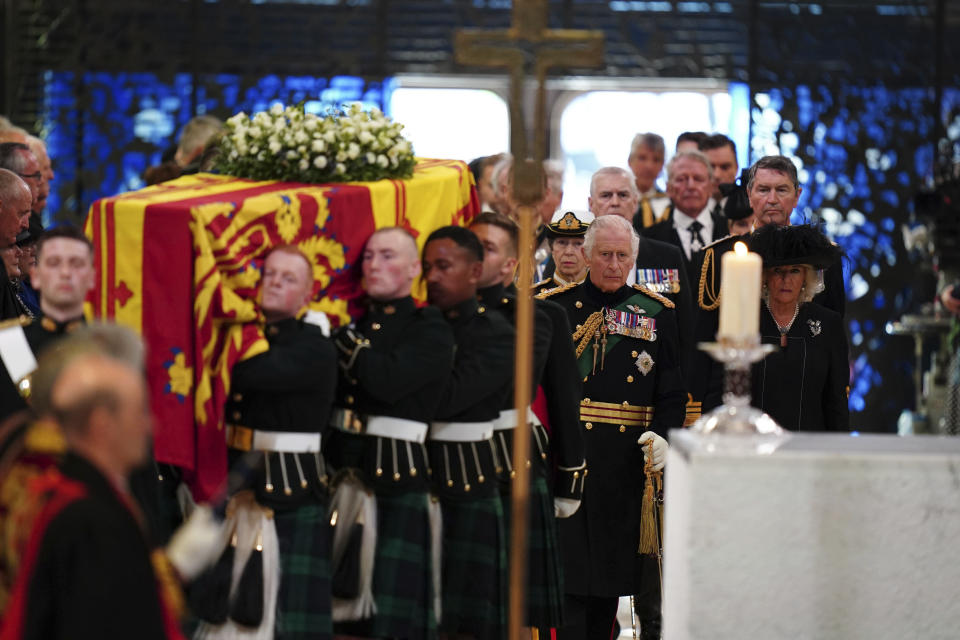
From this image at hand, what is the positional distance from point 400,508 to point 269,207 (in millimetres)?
912

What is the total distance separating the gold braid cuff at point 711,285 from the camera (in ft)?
18.2

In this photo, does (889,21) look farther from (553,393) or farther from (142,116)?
(553,393)

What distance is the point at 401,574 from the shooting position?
4.12 meters

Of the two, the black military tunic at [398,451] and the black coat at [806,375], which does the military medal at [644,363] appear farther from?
the black military tunic at [398,451]

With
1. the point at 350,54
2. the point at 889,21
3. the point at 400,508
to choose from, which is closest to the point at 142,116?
the point at 350,54

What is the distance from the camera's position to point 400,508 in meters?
4.15

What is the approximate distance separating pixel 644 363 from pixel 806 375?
21.7 inches

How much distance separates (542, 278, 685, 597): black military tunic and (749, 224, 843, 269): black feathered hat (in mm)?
475

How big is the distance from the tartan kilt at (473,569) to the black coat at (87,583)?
1907mm

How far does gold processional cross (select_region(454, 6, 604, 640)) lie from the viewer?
133 inches

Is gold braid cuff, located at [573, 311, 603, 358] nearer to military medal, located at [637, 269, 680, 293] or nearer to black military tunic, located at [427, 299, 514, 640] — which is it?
military medal, located at [637, 269, 680, 293]

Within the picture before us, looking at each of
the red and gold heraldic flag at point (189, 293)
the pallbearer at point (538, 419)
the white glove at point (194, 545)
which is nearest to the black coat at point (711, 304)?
the pallbearer at point (538, 419)

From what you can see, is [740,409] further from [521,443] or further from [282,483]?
[282,483]

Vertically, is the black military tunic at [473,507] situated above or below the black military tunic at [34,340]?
below
